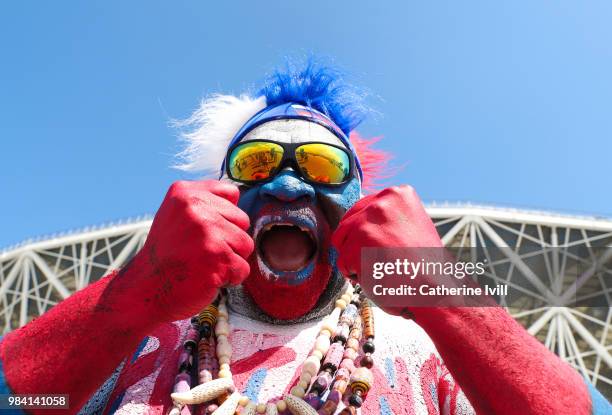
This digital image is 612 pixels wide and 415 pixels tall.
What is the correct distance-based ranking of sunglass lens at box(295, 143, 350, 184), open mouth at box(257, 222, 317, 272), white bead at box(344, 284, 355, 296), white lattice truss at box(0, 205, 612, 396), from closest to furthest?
open mouth at box(257, 222, 317, 272), sunglass lens at box(295, 143, 350, 184), white bead at box(344, 284, 355, 296), white lattice truss at box(0, 205, 612, 396)

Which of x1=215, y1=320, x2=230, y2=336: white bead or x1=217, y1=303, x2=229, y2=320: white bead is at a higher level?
x1=217, y1=303, x2=229, y2=320: white bead

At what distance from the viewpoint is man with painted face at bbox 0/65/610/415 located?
1428 millimetres

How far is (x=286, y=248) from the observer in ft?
6.59

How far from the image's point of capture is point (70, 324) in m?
1.50

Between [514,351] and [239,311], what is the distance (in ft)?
3.47

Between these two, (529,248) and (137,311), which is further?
(529,248)

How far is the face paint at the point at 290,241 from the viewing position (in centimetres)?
197

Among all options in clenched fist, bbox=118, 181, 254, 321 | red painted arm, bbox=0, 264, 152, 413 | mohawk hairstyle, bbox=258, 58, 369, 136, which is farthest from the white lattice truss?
red painted arm, bbox=0, 264, 152, 413

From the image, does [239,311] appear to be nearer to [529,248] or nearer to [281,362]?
[281,362]

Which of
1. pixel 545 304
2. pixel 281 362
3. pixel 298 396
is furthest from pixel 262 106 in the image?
pixel 545 304

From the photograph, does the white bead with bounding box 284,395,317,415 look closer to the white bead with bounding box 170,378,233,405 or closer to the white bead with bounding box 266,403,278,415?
the white bead with bounding box 266,403,278,415

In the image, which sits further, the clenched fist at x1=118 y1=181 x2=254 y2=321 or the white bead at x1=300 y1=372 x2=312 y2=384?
the white bead at x1=300 y1=372 x2=312 y2=384

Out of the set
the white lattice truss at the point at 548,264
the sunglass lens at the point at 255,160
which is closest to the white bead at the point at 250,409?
the sunglass lens at the point at 255,160

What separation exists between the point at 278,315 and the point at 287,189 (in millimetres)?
466
